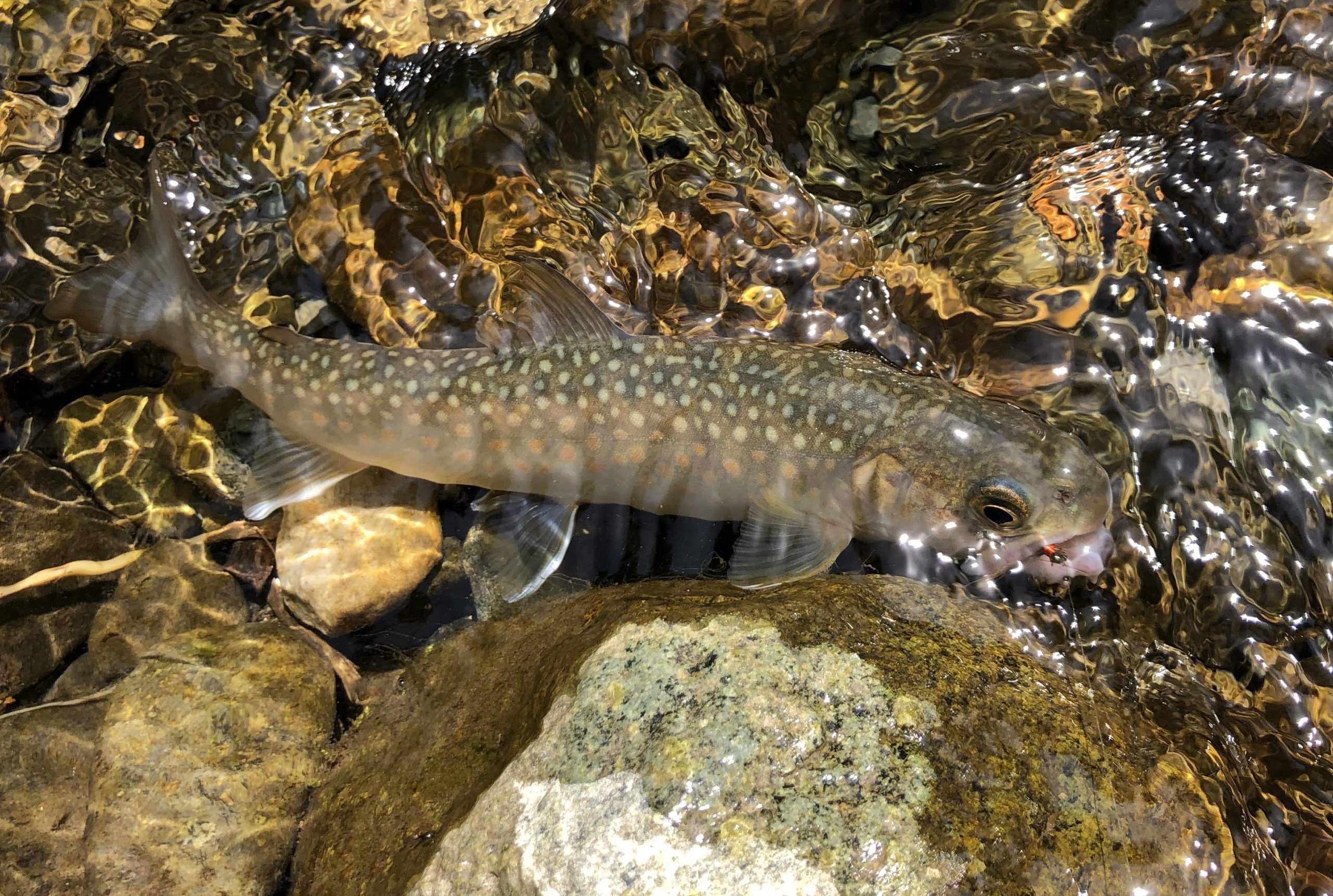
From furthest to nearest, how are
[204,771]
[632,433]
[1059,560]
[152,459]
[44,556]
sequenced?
[152,459] < [44,556] < [632,433] < [1059,560] < [204,771]

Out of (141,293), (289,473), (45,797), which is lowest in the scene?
(45,797)

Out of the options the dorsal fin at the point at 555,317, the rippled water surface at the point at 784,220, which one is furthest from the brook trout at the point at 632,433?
the rippled water surface at the point at 784,220

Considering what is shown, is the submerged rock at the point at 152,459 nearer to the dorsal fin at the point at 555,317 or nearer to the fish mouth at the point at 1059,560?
the dorsal fin at the point at 555,317

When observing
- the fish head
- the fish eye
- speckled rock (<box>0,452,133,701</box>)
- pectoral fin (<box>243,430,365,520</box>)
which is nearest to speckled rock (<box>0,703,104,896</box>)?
speckled rock (<box>0,452,133,701</box>)

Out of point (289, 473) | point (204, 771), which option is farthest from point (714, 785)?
point (289, 473)

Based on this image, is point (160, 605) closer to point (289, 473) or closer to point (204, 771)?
point (289, 473)

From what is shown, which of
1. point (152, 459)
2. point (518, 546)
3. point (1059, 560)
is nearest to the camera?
point (1059, 560)
